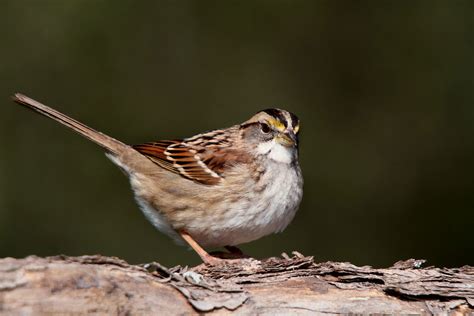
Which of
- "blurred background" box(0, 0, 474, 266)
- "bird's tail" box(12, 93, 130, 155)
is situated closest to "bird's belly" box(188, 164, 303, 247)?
"bird's tail" box(12, 93, 130, 155)

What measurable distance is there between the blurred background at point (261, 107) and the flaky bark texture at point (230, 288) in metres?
3.21

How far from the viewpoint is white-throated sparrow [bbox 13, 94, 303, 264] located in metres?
4.92

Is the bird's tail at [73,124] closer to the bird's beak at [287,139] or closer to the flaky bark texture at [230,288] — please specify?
the bird's beak at [287,139]

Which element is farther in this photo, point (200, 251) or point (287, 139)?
point (287, 139)

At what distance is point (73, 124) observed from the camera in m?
5.35

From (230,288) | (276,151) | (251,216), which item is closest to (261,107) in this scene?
(276,151)

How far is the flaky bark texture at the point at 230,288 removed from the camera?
3127mm

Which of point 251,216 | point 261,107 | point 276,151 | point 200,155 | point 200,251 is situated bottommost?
point 200,251

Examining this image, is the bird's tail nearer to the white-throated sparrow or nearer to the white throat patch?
the white-throated sparrow

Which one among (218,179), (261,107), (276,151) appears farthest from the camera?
(261,107)

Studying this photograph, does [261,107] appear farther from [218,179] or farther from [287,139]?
[218,179]

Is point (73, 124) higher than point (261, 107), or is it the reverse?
point (261, 107)

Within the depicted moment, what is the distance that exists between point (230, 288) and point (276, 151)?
1659mm

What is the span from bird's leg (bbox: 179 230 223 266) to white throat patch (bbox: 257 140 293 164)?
0.68 metres
